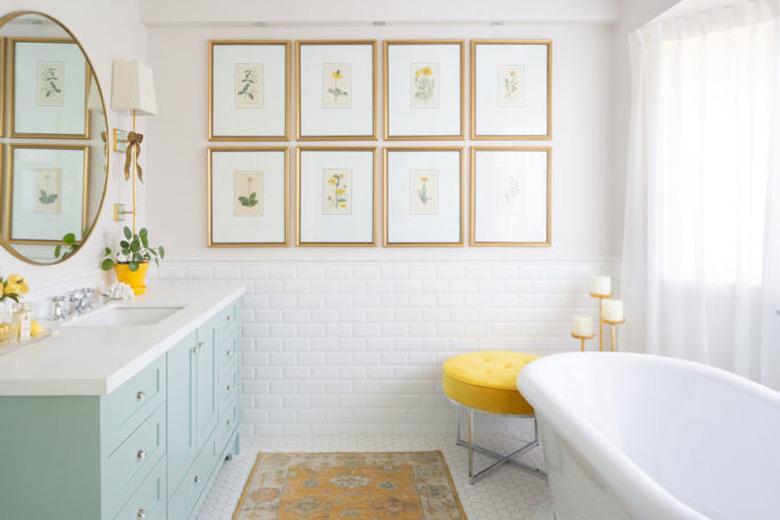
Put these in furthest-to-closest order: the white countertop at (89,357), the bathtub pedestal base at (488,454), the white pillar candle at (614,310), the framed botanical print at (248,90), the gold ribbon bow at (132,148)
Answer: the framed botanical print at (248,90) → the white pillar candle at (614,310) → the gold ribbon bow at (132,148) → the bathtub pedestal base at (488,454) → the white countertop at (89,357)

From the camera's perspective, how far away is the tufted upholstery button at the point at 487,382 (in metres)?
2.60

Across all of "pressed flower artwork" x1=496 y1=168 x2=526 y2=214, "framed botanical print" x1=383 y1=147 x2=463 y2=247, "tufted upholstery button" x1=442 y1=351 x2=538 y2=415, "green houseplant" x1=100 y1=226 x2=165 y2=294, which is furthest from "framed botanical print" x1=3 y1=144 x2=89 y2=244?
"pressed flower artwork" x1=496 y1=168 x2=526 y2=214

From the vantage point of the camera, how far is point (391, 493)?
264 centimetres

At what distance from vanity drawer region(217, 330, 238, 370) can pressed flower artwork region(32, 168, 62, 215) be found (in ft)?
3.18

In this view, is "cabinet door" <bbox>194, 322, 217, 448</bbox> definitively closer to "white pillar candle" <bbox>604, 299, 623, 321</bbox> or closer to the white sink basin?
the white sink basin

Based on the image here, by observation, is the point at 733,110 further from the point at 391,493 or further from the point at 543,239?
the point at 391,493

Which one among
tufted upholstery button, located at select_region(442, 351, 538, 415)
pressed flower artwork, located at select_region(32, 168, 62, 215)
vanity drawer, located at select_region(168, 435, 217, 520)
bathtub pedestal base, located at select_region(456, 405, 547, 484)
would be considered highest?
pressed flower artwork, located at select_region(32, 168, 62, 215)

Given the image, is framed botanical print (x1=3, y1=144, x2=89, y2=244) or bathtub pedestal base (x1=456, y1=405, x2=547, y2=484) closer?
framed botanical print (x1=3, y1=144, x2=89, y2=244)

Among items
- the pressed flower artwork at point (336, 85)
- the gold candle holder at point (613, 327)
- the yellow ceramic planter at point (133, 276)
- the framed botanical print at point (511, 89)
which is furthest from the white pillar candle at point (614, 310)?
the yellow ceramic planter at point (133, 276)

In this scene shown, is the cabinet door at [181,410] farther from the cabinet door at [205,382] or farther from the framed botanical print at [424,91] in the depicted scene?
the framed botanical print at [424,91]

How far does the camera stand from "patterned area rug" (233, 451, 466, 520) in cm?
247

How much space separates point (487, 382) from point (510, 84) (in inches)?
73.5

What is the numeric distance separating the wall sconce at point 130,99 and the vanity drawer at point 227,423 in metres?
1.18

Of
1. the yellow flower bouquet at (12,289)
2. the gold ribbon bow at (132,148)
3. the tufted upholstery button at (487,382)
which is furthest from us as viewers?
the gold ribbon bow at (132,148)
